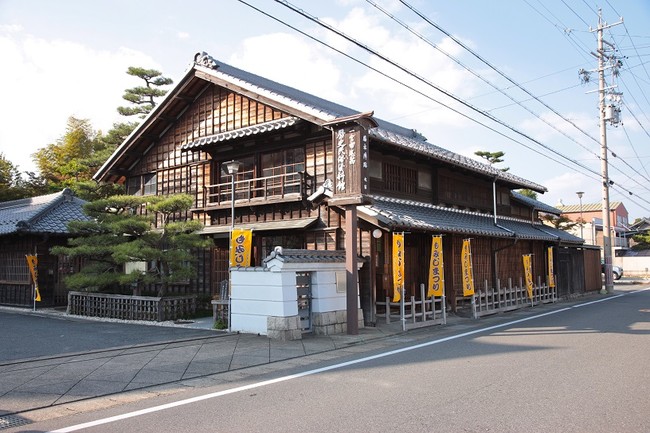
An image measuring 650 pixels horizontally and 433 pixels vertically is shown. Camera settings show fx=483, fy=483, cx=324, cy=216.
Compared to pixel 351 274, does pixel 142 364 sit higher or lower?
lower

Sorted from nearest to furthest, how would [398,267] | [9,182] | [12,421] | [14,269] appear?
[12,421] → [398,267] → [14,269] → [9,182]

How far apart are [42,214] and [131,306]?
8.36 m

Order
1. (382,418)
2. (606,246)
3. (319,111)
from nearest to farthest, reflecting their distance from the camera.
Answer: (382,418), (319,111), (606,246)

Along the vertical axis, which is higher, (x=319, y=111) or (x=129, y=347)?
(x=319, y=111)

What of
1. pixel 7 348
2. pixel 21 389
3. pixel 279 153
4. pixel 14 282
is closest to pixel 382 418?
pixel 21 389

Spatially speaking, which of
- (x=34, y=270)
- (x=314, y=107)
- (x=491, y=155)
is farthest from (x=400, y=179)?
(x=491, y=155)

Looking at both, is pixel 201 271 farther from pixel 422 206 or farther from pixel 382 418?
pixel 382 418

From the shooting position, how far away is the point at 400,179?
56.5ft

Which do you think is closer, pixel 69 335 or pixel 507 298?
pixel 69 335

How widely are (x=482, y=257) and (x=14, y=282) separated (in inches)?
760

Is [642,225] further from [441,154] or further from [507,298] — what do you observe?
[441,154]

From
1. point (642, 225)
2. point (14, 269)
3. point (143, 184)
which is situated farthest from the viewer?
point (642, 225)

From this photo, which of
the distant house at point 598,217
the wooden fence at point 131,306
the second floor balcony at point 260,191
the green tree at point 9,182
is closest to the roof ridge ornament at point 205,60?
the second floor balcony at point 260,191

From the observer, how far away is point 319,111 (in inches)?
571
